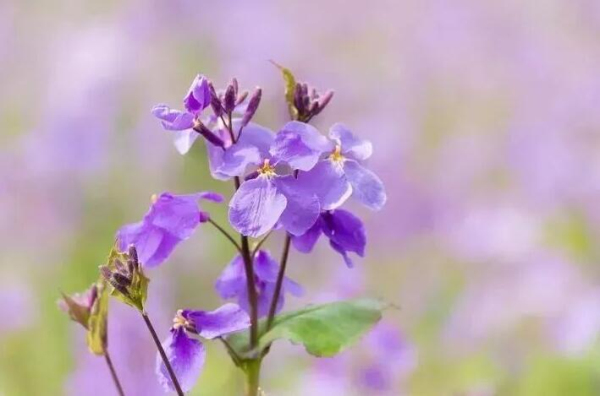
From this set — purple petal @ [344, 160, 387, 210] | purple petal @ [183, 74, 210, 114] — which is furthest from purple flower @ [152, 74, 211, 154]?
purple petal @ [344, 160, 387, 210]

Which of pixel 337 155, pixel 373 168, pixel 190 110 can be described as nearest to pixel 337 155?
pixel 337 155

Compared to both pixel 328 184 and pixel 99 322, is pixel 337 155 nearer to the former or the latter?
pixel 328 184

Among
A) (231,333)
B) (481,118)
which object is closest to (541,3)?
(481,118)

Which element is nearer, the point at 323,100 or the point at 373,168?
the point at 323,100

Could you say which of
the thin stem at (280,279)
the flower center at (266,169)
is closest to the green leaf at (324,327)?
the thin stem at (280,279)

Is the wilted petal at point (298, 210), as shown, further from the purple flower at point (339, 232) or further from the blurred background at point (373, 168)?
the blurred background at point (373, 168)

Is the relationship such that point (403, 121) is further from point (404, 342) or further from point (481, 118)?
point (404, 342)
